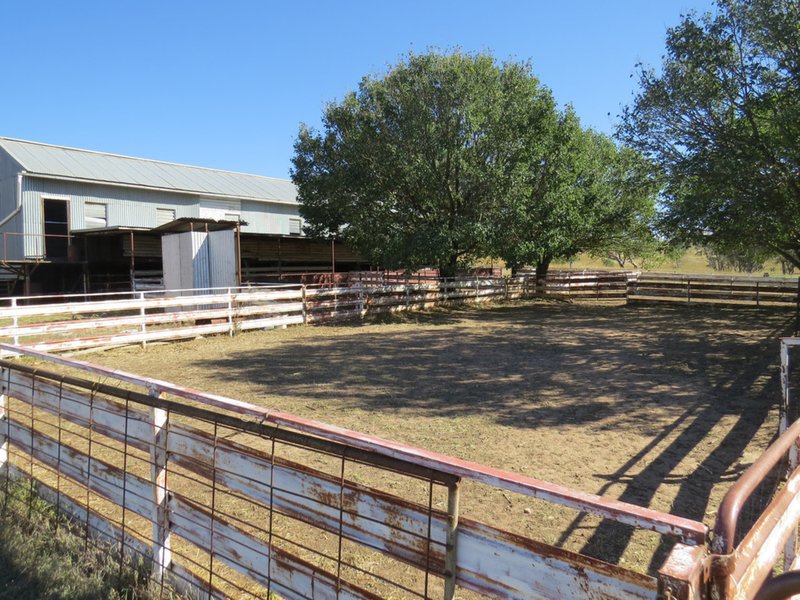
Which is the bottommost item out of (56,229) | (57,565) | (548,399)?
(548,399)

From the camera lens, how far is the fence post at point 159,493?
2943 millimetres

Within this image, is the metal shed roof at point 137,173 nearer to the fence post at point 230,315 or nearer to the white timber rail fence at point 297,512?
the fence post at point 230,315

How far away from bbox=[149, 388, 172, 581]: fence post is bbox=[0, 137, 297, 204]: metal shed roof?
83.7ft

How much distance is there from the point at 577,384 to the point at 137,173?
Result: 26584mm

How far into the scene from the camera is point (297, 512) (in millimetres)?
2430

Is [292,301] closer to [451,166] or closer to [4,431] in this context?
[451,166]

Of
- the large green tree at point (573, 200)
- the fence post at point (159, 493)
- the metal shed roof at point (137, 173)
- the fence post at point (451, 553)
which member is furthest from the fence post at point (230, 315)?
the metal shed roof at point (137, 173)

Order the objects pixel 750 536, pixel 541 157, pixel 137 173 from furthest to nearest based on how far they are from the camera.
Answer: pixel 137 173 → pixel 541 157 → pixel 750 536

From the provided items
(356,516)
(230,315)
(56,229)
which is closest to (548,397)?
(356,516)

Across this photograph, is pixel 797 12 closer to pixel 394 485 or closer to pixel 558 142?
pixel 558 142

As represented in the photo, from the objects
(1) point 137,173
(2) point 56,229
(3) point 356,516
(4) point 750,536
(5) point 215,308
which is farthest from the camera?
(1) point 137,173

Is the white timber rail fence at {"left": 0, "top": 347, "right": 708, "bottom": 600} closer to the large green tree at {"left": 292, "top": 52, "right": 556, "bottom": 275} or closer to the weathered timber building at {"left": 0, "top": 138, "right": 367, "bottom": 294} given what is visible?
the large green tree at {"left": 292, "top": 52, "right": 556, "bottom": 275}

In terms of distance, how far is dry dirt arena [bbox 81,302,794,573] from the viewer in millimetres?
4445

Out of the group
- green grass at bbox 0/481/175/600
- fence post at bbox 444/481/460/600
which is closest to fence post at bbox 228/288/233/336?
green grass at bbox 0/481/175/600
